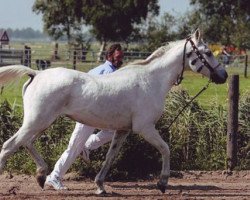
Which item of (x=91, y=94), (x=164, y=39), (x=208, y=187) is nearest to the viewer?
(x=91, y=94)

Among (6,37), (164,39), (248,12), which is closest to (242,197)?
(6,37)

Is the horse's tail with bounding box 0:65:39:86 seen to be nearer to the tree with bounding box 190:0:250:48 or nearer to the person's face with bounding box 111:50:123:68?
the person's face with bounding box 111:50:123:68

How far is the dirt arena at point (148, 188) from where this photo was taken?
9898mm

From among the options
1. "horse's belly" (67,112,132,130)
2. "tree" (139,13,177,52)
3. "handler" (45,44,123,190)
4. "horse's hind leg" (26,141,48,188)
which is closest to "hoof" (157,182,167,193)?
"horse's belly" (67,112,132,130)

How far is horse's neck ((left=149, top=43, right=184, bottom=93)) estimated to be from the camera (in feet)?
33.1

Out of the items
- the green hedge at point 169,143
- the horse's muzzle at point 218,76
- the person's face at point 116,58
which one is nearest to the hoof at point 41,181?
the green hedge at point 169,143

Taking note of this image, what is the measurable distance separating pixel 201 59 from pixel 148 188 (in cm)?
196

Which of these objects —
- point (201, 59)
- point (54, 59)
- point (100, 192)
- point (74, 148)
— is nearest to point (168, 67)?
point (201, 59)

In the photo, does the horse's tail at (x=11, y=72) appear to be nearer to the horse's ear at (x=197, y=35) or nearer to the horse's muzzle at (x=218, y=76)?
the horse's ear at (x=197, y=35)

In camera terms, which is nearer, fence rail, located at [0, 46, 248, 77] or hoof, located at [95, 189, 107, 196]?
hoof, located at [95, 189, 107, 196]

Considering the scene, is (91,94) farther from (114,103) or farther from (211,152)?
(211,152)

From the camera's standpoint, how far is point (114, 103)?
970 cm

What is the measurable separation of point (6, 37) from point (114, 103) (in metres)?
29.6

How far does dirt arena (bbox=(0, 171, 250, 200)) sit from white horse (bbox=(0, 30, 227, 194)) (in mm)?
266
